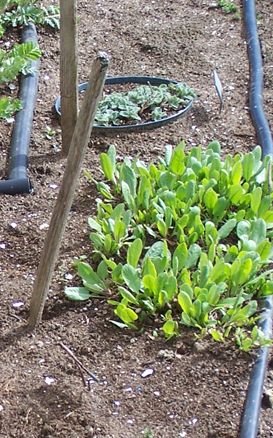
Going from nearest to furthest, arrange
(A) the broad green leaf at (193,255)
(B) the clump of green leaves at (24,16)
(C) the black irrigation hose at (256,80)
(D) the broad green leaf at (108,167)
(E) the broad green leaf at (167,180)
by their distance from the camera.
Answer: (A) the broad green leaf at (193,255), (E) the broad green leaf at (167,180), (D) the broad green leaf at (108,167), (C) the black irrigation hose at (256,80), (B) the clump of green leaves at (24,16)

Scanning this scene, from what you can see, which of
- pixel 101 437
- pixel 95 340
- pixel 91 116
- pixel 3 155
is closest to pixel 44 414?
pixel 101 437

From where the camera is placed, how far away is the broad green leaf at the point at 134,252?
2742mm

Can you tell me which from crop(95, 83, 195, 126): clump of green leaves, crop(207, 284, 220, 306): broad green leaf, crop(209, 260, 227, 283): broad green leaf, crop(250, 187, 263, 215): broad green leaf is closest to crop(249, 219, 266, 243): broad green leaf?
crop(250, 187, 263, 215): broad green leaf

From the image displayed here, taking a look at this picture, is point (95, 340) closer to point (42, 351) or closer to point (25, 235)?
point (42, 351)

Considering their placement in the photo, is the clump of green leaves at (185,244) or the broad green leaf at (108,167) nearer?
the clump of green leaves at (185,244)

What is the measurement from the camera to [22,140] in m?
3.69

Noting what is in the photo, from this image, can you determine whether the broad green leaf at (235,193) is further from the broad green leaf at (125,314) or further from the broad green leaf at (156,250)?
the broad green leaf at (125,314)

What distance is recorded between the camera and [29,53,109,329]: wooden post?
2240mm

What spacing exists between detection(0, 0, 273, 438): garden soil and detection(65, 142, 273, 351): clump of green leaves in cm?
7

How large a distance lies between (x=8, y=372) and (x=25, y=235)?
0.74 m

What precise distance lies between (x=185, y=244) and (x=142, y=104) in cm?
138

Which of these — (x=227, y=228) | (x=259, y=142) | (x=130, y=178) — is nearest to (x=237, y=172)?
(x=227, y=228)

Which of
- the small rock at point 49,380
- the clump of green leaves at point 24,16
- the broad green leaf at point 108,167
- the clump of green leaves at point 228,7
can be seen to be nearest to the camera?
the small rock at point 49,380

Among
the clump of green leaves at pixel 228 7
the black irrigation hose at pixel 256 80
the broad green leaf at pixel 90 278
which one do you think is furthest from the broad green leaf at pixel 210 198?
the clump of green leaves at pixel 228 7
